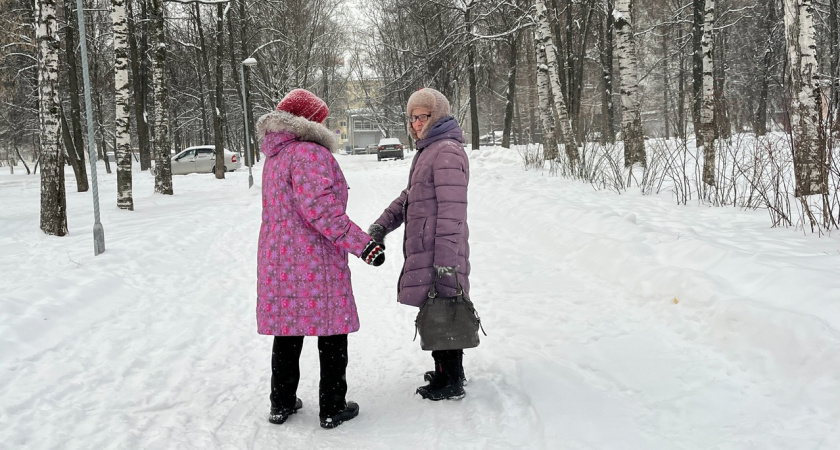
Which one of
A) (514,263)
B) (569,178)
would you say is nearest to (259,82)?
(569,178)

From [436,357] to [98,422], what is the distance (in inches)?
75.4

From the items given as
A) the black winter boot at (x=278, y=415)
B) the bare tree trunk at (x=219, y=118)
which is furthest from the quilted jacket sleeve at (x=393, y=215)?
the bare tree trunk at (x=219, y=118)

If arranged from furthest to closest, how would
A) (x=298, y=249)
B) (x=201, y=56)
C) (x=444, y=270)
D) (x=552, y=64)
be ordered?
(x=201, y=56) → (x=552, y=64) → (x=444, y=270) → (x=298, y=249)

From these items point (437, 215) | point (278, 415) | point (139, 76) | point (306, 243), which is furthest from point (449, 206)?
point (139, 76)

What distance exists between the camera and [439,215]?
291 centimetres

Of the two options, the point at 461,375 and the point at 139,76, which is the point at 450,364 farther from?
the point at 139,76

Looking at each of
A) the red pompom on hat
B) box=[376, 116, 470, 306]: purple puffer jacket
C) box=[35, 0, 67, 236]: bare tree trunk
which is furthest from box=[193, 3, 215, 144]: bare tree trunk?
box=[376, 116, 470, 306]: purple puffer jacket

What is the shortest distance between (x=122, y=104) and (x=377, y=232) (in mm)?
10253

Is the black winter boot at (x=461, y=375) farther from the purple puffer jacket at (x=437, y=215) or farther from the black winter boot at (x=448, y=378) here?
the purple puffer jacket at (x=437, y=215)

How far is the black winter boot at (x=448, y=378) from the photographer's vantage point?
3215mm

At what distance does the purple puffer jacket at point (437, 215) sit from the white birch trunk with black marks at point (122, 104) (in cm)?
996

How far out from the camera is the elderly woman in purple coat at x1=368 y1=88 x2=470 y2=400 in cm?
292

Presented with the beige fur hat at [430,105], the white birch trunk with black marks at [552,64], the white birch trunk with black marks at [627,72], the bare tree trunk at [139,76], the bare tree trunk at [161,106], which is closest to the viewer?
the beige fur hat at [430,105]

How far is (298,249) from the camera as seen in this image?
2.81 m
